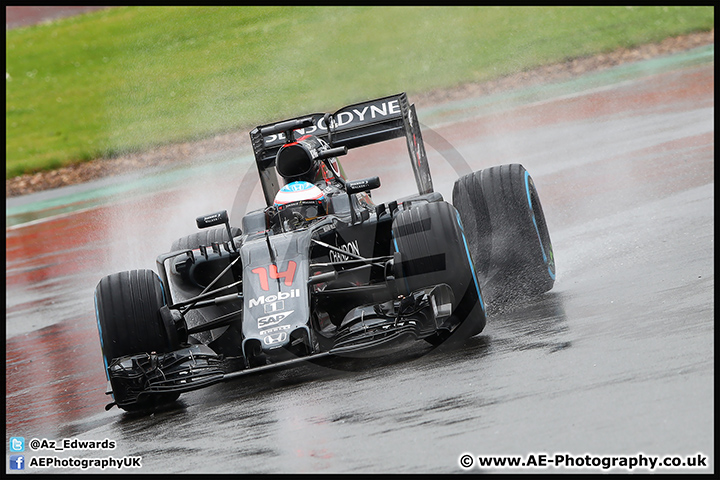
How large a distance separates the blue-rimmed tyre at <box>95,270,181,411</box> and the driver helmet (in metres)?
1.50

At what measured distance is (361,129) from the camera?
10.5m

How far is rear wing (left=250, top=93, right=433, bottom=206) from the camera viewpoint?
33.7 ft

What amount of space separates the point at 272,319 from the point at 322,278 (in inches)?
22.1

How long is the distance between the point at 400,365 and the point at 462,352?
50 centimetres

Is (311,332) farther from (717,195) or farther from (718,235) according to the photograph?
(717,195)

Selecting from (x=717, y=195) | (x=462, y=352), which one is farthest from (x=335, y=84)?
(x=462, y=352)

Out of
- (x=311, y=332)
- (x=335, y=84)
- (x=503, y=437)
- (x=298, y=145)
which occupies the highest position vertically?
(x=335, y=84)

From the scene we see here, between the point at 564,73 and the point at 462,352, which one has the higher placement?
the point at 564,73

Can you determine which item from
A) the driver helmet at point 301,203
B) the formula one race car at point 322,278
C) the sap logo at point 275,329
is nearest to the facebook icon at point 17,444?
the formula one race car at point 322,278

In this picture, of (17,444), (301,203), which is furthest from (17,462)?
(301,203)

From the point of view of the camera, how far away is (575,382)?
662cm

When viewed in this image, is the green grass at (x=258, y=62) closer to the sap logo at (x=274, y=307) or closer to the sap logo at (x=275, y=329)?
the sap logo at (x=274, y=307)

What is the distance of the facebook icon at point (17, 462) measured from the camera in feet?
23.7

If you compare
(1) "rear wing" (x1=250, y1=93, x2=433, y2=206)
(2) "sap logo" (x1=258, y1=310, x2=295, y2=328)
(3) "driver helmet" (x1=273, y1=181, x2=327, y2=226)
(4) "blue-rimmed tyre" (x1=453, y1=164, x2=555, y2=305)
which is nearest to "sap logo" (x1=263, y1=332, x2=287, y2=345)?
(2) "sap logo" (x1=258, y1=310, x2=295, y2=328)
